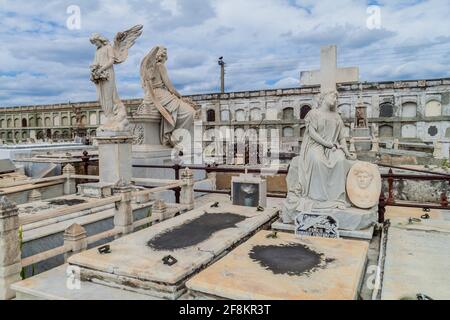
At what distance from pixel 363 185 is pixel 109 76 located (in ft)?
20.1

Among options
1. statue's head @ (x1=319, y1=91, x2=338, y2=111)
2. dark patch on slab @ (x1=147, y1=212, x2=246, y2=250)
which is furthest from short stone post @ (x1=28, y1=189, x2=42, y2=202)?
statue's head @ (x1=319, y1=91, x2=338, y2=111)

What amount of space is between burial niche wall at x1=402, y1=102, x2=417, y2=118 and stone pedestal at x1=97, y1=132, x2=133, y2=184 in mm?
37635

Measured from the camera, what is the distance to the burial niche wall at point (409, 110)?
125 ft

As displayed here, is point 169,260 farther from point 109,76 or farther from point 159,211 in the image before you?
point 109,76

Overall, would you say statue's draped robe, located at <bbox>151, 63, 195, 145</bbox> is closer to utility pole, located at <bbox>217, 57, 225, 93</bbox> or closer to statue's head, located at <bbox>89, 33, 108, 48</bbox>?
statue's head, located at <bbox>89, 33, 108, 48</bbox>

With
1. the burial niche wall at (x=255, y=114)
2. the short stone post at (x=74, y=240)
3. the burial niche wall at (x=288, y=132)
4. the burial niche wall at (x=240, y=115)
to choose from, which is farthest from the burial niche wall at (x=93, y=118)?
the short stone post at (x=74, y=240)

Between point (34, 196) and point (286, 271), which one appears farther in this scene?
point (34, 196)

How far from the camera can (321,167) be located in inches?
233

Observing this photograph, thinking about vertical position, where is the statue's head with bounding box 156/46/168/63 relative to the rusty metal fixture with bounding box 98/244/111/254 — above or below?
above

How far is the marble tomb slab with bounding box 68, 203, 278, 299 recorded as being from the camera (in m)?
3.72

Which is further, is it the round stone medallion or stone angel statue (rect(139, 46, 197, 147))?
stone angel statue (rect(139, 46, 197, 147))

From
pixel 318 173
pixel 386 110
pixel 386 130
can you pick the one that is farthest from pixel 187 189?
pixel 386 110

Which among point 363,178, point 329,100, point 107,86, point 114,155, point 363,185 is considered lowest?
point 363,185
